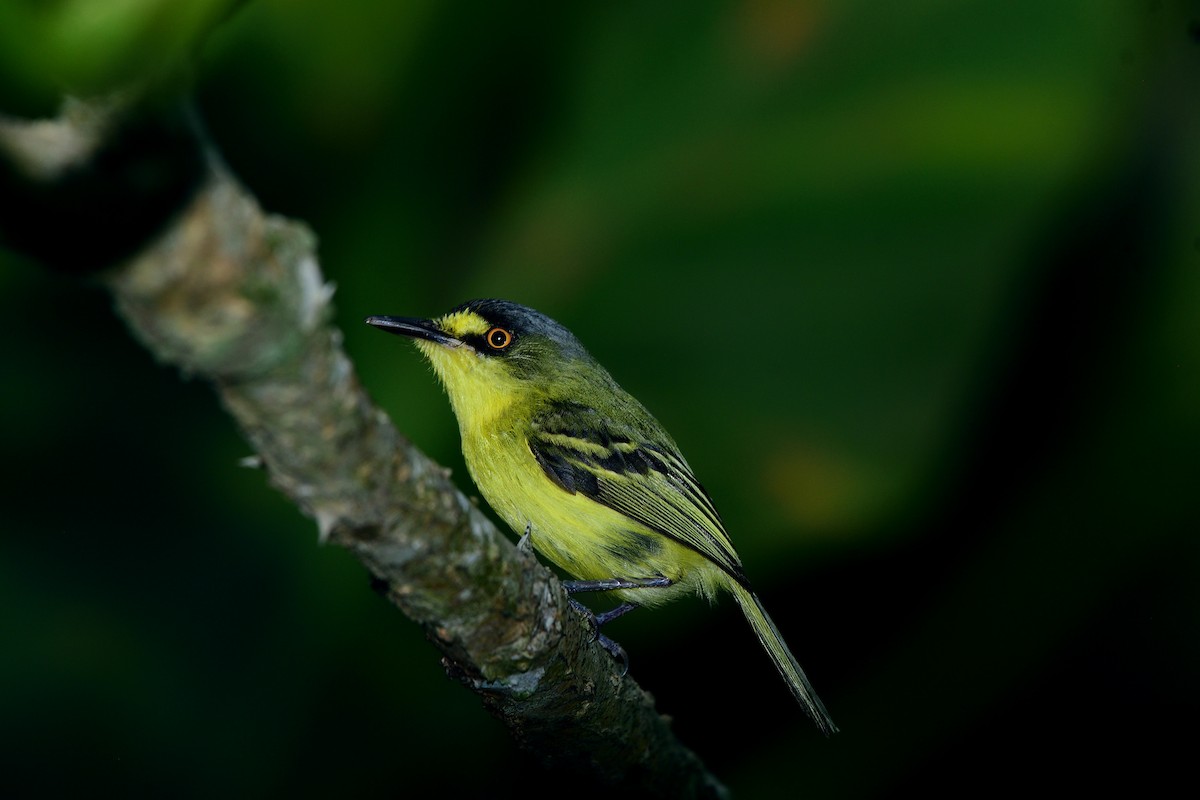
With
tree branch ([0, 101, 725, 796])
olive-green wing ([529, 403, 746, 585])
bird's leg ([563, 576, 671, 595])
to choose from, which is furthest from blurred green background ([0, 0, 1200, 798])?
tree branch ([0, 101, 725, 796])

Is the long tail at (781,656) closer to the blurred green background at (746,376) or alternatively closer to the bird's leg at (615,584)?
the blurred green background at (746,376)

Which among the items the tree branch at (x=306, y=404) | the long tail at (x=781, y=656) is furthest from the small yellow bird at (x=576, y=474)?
the tree branch at (x=306, y=404)

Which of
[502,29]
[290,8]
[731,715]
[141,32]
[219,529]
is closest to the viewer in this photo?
[141,32]

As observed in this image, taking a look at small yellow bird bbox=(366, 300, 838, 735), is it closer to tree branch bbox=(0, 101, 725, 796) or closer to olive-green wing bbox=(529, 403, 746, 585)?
olive-green wing bbox=(529, 403, 746, 585)

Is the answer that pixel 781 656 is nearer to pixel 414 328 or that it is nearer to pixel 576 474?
pixel 576 474

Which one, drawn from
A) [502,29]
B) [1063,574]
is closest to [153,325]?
[502,29]

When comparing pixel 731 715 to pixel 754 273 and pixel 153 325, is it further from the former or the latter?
pixel 153 325
